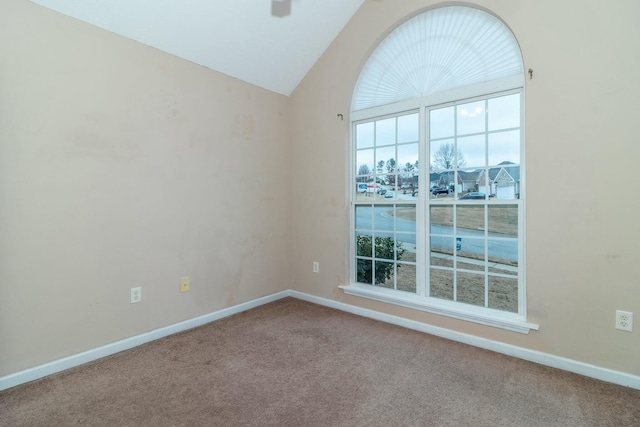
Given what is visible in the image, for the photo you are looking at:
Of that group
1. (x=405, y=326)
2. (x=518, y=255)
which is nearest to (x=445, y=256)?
(x=518, y=255)

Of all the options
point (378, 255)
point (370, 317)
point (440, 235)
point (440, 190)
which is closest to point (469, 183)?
point (440, 190)

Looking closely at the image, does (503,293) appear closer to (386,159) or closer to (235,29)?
(386,159)

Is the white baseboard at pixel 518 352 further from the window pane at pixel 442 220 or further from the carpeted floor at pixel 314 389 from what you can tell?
the window pane at pixel 442 220

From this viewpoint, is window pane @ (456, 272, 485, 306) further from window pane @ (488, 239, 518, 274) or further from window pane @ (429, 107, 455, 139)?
window pane @ (429, 107, 455, 139)

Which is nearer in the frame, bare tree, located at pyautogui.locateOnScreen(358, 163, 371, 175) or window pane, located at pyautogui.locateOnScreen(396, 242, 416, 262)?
window pane, located at pyautogui.locateOnScreen(396, 242, 416, 262)

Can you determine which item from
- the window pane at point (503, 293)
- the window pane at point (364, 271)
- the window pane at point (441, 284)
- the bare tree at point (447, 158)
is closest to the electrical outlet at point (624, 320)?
the window pane at point (503, 293)

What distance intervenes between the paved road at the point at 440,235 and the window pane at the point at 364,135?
652mm

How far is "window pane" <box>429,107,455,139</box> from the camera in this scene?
2.61m

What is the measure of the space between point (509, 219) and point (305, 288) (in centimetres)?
217

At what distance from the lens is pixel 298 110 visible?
3.58 m

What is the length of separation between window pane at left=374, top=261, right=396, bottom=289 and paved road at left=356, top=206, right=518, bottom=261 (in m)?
0.29

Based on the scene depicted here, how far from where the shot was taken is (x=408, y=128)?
9.34ft

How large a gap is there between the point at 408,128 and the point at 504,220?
113 centimetres

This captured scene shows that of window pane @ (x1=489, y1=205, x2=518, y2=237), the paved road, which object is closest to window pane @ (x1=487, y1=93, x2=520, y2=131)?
window pane @ (x1=489, y1=205, x2=518, y2=237)
